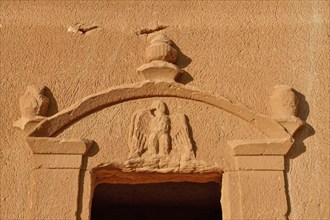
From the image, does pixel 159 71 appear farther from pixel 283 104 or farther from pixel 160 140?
pixel 283 104

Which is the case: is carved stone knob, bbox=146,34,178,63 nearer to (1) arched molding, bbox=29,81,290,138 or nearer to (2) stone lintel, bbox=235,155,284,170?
(1) arched molding, bbox=29,81,290,138

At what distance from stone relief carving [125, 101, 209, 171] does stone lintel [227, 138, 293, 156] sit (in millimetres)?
363

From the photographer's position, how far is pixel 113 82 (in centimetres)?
487

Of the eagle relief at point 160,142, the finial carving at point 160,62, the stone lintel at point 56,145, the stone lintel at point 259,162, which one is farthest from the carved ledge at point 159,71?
the stone lintel at point 259,162

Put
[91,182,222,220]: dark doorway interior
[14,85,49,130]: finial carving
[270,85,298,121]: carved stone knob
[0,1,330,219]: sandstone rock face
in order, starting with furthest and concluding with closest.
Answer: [91,182,222,220]: dark doorway interior
[270,85,298,121]: carved stone knob
[14,85,49,130]: finial carving
[0,1,330,219]: sandstone rock face

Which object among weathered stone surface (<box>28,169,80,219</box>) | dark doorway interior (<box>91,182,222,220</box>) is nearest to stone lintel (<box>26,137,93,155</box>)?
weathered stone surface (<box>28,169,80,219</box>)

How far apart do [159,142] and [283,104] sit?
109 centimetres

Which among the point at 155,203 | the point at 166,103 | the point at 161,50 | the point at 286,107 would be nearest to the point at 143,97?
the point at 166,103

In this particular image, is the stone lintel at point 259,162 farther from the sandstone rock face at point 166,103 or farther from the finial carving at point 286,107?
the finial carving at point 286,107

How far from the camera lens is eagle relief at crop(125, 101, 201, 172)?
4500mm

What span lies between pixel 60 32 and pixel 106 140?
120cm

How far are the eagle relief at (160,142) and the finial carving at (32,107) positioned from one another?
0.76 metres

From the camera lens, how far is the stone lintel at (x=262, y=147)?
14.9 feet

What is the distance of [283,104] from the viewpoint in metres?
4.69
